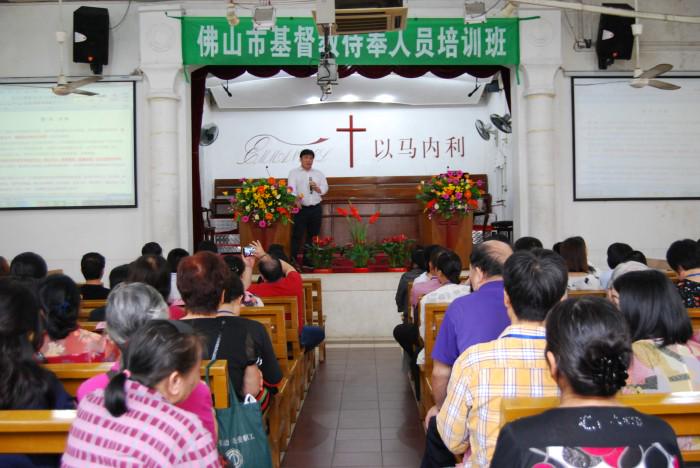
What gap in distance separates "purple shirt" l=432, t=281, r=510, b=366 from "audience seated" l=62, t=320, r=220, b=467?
1.22 meters

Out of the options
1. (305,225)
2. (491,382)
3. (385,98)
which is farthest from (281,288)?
(385,98)

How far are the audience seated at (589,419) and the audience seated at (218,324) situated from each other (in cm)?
145

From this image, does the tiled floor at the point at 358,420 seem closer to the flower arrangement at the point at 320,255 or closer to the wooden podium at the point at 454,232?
the flower arrangement at the point at 320,255

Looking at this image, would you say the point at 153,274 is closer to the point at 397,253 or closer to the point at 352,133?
the point at 397,253

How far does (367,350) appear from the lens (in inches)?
271

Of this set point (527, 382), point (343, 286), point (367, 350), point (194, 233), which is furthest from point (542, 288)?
point (194, 233)

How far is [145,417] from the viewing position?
1.62m

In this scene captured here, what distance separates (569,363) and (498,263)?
1.41 meters

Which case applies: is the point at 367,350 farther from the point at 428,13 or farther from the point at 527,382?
the point at 527,382

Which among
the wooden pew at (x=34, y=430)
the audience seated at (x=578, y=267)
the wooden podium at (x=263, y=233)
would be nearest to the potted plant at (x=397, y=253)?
the wooden podium at (x=263, y=233)

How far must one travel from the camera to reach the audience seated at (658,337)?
2219 millimetres

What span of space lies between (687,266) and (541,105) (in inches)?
174

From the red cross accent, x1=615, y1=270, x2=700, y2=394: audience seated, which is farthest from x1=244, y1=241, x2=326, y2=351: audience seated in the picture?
the red cross accent

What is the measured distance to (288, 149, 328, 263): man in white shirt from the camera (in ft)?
28.6
